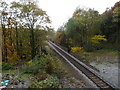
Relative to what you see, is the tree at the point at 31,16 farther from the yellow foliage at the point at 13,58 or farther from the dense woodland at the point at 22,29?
the yellow foliage at the point at 13,58

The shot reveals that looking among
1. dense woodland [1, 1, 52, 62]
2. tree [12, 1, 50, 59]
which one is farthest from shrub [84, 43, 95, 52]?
tree [12, 1, 50, 59]

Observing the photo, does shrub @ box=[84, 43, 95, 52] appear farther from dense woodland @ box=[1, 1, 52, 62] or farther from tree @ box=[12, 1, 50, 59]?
tree @ box=[12, 1, 50, 59]

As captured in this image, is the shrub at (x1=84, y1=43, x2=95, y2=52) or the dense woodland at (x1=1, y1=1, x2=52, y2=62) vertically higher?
the dense woodland at (x1=1, y1=1, x2=52, y2=62)

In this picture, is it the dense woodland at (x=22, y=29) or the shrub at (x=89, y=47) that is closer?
the dense woodland at (x=22, y=29)

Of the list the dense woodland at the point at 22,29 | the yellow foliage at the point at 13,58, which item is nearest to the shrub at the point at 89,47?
the dense woodland at the point at 22,29

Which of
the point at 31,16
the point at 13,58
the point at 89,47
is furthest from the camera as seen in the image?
the point at 89,47

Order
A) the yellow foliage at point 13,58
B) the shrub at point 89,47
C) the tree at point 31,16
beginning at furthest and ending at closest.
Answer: the shrub at point 89,47 < the yellow foliage at point 13,58 < the tree at point 31,16

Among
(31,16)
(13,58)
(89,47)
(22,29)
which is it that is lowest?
(13,58)

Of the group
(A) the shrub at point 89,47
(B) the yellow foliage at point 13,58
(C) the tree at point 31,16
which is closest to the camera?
(C) the tree at point 31,16

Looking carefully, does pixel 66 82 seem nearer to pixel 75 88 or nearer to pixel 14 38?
pixel 75 88

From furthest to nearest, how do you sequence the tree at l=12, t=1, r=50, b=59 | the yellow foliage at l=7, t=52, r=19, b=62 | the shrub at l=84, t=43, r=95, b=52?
1. the shrub at l=84, t=43, r=95, b=52
2. the yellow foliage at l=7, t=52, r=19, b=62
3. the tree at l=12, t=1, r=50, b=59

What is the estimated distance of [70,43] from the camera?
17078mm

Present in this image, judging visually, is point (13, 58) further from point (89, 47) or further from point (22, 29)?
point (89, 47)

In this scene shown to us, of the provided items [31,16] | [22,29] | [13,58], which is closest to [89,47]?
[31,16]
